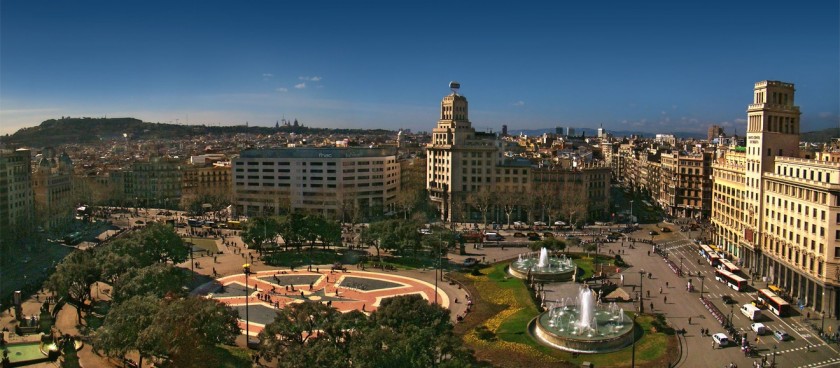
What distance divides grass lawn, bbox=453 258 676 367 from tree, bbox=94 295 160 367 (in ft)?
78.5

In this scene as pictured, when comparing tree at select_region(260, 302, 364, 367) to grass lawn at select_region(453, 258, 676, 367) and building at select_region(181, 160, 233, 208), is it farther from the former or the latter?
building at select_region(181, 160, 233, 208)

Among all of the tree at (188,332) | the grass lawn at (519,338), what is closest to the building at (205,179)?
the grass lawn at (519,338)

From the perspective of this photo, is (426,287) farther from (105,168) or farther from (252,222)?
(105,168)

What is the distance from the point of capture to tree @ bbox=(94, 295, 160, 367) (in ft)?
141

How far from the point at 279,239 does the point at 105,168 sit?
8307 centimetres

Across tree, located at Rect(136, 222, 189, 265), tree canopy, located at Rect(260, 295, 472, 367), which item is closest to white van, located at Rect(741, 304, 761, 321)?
tree canopy, located at Rect(260, 295, 472, 367)

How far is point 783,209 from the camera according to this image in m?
68.9

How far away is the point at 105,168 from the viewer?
525 feet

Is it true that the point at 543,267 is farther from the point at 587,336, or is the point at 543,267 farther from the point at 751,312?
the point at 587,336

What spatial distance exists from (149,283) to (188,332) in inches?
604

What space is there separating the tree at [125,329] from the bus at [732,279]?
187ft

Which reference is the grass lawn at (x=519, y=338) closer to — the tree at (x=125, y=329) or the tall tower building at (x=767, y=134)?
the tree at (x=125, y=329)

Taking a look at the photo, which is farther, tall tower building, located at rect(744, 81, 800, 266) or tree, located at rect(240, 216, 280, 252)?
tree, located at rect(240, 216, 280, 252)

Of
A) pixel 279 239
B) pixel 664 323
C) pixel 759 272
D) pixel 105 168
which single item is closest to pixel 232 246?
pixel 279 239
